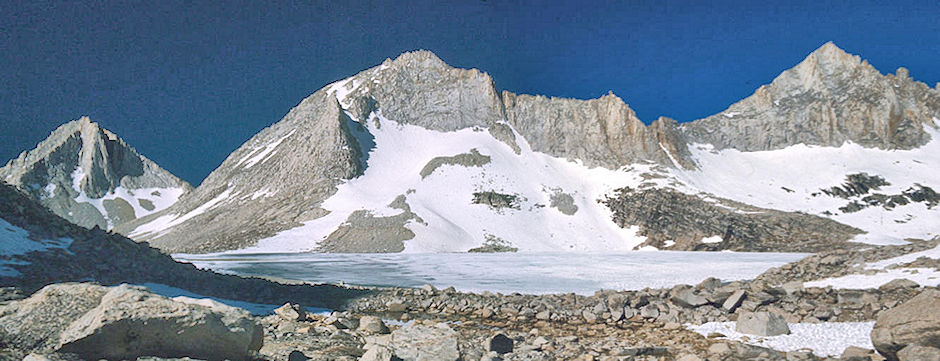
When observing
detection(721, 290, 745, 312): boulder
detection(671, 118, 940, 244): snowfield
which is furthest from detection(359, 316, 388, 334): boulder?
detection(671, 118, 940, 244): snowfield

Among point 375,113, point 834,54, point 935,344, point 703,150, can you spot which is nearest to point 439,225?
point 375,113

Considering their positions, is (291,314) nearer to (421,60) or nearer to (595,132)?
(595,132)

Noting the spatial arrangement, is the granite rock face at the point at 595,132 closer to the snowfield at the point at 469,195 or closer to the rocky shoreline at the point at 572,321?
the snowfield at the point at 469,195

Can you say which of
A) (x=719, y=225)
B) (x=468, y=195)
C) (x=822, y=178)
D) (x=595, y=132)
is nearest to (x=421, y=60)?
(x=595, y=132)

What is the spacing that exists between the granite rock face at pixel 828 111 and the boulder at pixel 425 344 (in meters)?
156

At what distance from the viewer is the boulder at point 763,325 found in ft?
43.2

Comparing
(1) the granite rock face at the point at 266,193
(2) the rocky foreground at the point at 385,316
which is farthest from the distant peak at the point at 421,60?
(2) the rocky foreground at the point at 385,316

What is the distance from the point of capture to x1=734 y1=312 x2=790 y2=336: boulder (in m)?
13.2

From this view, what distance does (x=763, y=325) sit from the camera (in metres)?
13.4

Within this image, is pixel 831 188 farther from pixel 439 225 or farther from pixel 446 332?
pixel 446 332

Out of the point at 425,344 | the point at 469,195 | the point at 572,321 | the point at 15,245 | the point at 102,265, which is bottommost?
the point at 572,321

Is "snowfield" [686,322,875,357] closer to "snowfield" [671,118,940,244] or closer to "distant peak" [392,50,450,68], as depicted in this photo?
"snowfield" [671,118,940,244]

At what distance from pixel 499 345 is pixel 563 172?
112 metres

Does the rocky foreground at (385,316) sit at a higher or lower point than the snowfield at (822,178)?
lower
